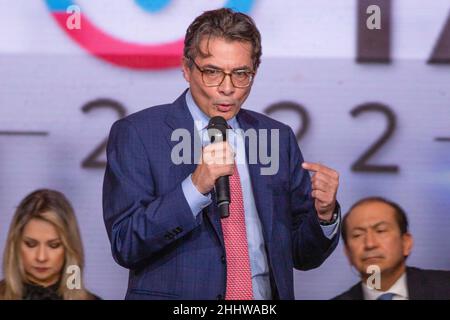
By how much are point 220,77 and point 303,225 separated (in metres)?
0.44

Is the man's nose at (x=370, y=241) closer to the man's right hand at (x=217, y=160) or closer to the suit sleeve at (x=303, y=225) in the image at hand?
the suit sleeve at (x=303, y=225)

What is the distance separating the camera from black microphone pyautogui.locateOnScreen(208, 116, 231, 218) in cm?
A: 226

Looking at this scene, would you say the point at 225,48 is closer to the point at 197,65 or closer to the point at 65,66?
the point at 197,65

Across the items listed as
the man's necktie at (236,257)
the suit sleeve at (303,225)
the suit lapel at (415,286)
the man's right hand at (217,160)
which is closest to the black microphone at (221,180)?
the man's right hand at (217,160)

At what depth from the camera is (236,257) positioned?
96.9 inches

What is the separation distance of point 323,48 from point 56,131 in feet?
2.87

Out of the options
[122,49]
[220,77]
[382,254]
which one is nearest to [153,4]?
[122,49]

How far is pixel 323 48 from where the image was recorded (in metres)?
3.08

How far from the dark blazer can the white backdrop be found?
0.09 feet

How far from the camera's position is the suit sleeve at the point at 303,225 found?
256 cm

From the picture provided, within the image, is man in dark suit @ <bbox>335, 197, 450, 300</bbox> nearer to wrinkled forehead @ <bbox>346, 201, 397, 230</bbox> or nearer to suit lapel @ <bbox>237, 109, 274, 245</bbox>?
wrinkled forehead @ <bbox>346, 201, 397, 230</bbox>
